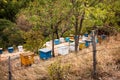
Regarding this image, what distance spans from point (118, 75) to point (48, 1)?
5960 millimetres

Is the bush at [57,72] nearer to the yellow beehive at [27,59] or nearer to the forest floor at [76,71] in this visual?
the forest floor at [76,71]

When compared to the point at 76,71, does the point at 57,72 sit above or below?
above

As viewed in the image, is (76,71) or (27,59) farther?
(27,59)

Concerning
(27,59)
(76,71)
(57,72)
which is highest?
(57,72)

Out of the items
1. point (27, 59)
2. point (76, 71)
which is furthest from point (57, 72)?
point (27, 59)

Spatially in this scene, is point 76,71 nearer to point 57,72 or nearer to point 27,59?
point 57,72

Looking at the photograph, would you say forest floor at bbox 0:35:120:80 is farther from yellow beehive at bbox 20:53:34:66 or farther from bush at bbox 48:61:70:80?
yellow beehive at bbox 20:53:34:66

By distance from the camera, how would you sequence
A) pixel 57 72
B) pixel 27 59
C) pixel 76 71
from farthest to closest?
pixel 27 59
pixel 76 71
pixel 57 72

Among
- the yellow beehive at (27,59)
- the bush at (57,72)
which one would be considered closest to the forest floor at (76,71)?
the bush at (57,72)

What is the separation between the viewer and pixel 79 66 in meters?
6.92

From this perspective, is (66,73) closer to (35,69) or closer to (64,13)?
(35,69)

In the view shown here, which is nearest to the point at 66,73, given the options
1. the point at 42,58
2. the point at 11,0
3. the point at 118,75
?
the point at 118,75

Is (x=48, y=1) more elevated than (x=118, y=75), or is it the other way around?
(x=48, y=1)

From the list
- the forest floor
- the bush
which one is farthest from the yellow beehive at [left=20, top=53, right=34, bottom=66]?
the bush
